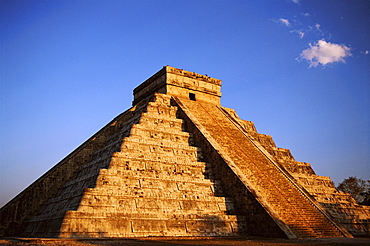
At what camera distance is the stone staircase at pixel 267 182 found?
15.3 metres

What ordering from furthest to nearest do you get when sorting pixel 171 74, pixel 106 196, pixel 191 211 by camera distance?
1. pixel 171 74
2. pixel 191 211
3. pixel 106 196

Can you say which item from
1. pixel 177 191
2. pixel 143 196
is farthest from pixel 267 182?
pixel 143 196

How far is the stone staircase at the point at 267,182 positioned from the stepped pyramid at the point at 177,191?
0.20ft

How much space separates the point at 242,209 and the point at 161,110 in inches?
308

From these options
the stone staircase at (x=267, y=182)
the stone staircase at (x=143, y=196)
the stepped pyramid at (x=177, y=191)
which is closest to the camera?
the stone staircase at (x=143, y=196)

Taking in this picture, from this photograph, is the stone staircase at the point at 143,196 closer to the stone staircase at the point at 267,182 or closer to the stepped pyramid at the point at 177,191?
the stepped pyramid at the point at 177,191

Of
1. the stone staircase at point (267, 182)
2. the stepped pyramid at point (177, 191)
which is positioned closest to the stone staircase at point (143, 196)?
the stepped pyramid at point (177, 191)

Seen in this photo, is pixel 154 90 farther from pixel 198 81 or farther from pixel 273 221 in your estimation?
pixel 273 221

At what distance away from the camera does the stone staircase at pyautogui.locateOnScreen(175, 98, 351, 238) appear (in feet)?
50.3

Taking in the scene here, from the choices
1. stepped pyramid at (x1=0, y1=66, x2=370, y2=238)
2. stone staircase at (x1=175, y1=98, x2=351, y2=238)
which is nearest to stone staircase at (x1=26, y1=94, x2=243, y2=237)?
stepped pyramid at (x1=0, y1=66, x2=370, y2=238)

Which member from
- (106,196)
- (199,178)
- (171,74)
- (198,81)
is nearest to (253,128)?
(198,81)

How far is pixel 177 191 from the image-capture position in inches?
621

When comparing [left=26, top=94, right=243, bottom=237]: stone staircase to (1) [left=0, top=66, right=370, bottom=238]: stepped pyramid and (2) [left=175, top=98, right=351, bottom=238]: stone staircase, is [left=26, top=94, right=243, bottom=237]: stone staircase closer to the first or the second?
(1) [left=0, top=66, right=370, bottom=238]: stepped pyramid

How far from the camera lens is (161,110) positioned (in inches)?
834
